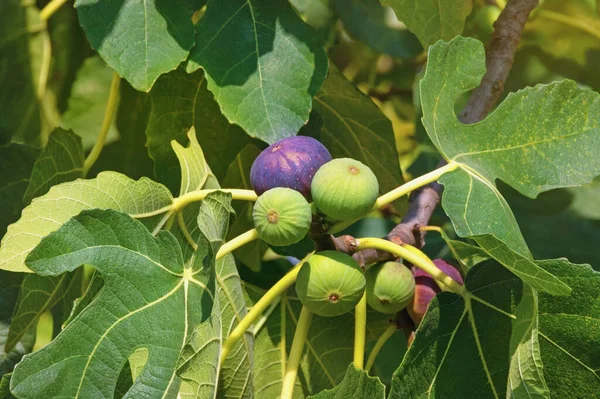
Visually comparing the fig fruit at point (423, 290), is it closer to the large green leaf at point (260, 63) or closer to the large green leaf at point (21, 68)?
the large green leaf at point (260, 63)

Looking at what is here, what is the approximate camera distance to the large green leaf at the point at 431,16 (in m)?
1.27

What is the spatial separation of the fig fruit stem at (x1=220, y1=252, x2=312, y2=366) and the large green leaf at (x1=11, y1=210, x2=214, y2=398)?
50 mm

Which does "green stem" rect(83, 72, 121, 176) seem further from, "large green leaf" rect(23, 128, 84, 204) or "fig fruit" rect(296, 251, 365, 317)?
"fig fruit" rect(296, 251, 365, 317)

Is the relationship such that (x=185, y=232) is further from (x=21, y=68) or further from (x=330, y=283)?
(x=21, y=68)

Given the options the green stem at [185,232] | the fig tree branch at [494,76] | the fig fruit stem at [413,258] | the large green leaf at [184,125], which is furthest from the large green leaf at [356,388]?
the large green leaf at [184,125]

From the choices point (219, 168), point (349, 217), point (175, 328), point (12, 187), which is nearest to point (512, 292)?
point (349, 217)

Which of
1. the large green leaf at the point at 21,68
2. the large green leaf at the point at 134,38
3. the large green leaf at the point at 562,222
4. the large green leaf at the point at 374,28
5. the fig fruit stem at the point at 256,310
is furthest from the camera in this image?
the large green leaf at the point at 562,222

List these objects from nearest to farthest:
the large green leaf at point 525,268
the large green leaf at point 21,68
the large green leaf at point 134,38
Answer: the large green leaf at point 525,268, the large green leaf at point 134,38, the large green leaf at point 21,68

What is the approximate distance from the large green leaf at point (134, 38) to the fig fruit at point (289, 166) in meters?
0.24

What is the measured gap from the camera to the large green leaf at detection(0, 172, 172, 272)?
101cm

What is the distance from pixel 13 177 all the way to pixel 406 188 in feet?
2.40

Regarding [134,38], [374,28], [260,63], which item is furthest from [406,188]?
[374,28]

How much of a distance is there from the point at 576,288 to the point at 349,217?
259 mm

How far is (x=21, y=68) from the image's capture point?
142 cm
